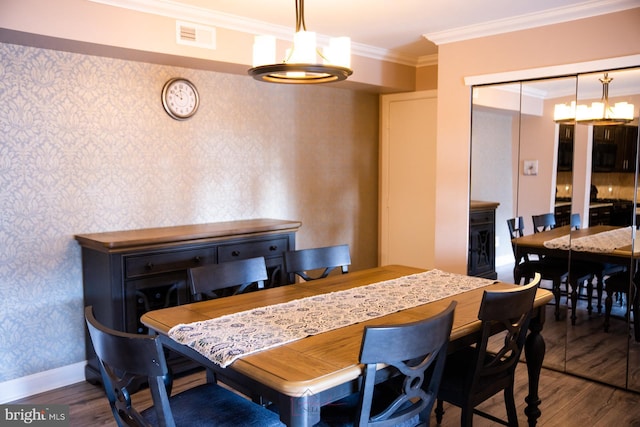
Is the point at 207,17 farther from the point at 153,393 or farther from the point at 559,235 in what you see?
the point at 559,235

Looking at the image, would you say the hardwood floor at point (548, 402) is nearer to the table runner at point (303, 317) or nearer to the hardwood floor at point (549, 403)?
the hardwood floor at point (549, 403)

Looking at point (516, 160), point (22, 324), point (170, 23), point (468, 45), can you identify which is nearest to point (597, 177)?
point (516, 160)

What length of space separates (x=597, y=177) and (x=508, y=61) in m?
1.05

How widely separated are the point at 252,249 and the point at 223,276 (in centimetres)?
109

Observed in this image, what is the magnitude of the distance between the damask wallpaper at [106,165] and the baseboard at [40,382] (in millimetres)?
43

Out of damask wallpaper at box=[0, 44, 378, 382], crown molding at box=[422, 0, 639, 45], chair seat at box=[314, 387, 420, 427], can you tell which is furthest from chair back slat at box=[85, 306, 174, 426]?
crown molding at box=[422, 0, 639, 45]

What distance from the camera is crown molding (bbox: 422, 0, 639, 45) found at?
3.26 meters

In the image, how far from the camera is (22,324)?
3.17 meters

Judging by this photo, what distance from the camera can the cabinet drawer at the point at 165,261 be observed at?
123 inches

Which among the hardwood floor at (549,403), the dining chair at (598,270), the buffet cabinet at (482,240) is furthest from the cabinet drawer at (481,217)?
the hardwood floor at (549,403)

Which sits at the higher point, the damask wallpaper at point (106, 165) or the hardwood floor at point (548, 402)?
the damask wallpaper at point (106, 165)

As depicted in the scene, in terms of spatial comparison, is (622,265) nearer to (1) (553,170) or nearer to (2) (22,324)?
(1) (553,170)

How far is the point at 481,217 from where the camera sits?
159 inches

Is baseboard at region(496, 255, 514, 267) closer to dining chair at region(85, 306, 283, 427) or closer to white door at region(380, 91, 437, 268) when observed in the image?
white door at region(380, 91, 437, 268)
